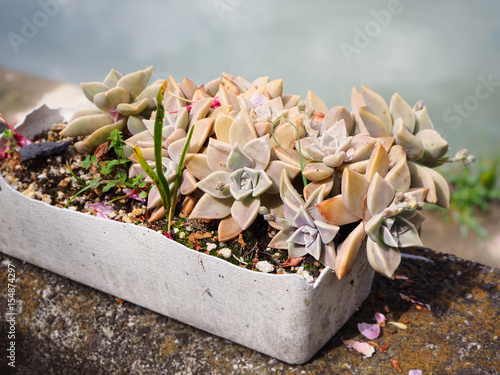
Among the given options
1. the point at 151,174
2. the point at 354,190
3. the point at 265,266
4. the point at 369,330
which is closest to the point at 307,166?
the point at 354,190

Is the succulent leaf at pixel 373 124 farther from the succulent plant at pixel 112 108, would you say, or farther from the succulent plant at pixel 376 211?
the succulent plant at pixel 112 108

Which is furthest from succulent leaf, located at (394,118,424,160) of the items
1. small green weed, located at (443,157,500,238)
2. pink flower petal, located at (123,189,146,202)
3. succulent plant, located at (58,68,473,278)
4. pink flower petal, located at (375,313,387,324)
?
small green weed, located at (443,157,500,238)

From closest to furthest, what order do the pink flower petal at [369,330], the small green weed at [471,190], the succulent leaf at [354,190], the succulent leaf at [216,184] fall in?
the succulent leaf at [354,190], the succulent leaf at [216,184], the pink flower petal at [369,330], the small green weed at [471,190]

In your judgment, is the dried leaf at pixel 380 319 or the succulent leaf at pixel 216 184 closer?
the succulent leaf at pixel 216 184

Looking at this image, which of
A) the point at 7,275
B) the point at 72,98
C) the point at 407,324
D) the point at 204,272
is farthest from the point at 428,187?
the point at 72,98

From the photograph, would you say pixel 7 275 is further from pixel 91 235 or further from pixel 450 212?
pixel 450 212

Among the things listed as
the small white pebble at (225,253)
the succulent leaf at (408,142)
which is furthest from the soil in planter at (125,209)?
the succulent leaf at (408,142)

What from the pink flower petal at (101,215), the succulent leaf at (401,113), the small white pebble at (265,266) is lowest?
the pink flower petal at (101,215)
